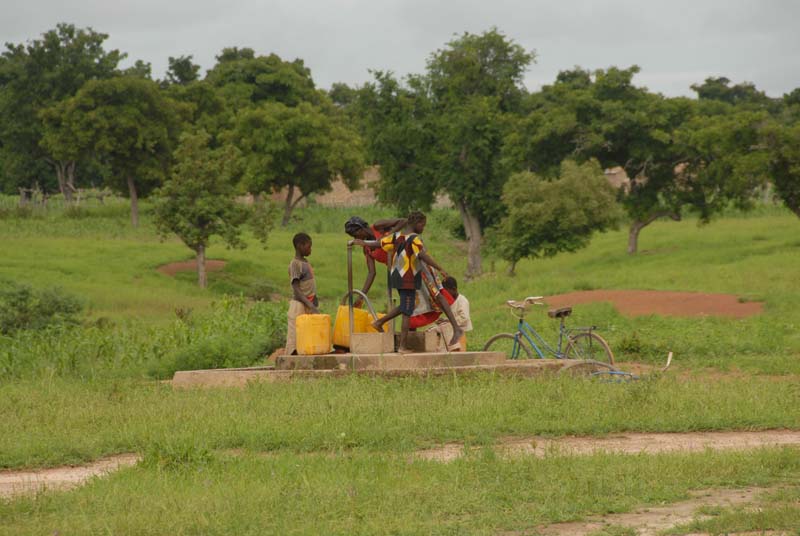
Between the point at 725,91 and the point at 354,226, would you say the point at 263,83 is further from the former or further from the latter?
the point at 354,226

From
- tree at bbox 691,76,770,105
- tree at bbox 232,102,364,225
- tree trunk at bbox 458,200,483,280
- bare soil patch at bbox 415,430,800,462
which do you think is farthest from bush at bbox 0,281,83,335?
tree at bbox 691,76,770,105

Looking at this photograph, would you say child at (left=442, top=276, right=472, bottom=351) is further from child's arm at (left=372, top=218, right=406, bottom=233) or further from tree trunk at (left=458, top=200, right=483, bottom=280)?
tree trunk at (left=458, top=200, right=483, bottom=280)

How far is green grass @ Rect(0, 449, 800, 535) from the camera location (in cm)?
690

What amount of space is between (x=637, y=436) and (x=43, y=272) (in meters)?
29.3

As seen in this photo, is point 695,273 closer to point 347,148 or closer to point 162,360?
point 162,360

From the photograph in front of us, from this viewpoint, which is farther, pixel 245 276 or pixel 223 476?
pixel 245 276

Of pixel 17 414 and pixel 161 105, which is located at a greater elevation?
pixel 161 105

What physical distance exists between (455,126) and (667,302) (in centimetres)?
2185

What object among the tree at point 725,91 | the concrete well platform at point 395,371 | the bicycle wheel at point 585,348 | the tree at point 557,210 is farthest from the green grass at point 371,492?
the tree at point 725,91

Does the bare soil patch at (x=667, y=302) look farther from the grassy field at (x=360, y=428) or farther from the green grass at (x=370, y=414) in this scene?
the green grass at (x=370, y=414)

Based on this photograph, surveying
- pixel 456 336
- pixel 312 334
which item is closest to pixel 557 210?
pixel 456 336

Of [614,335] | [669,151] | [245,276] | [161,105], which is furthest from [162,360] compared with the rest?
[161,105]

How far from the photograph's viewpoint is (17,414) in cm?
1152

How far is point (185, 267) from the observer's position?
41094 mm
